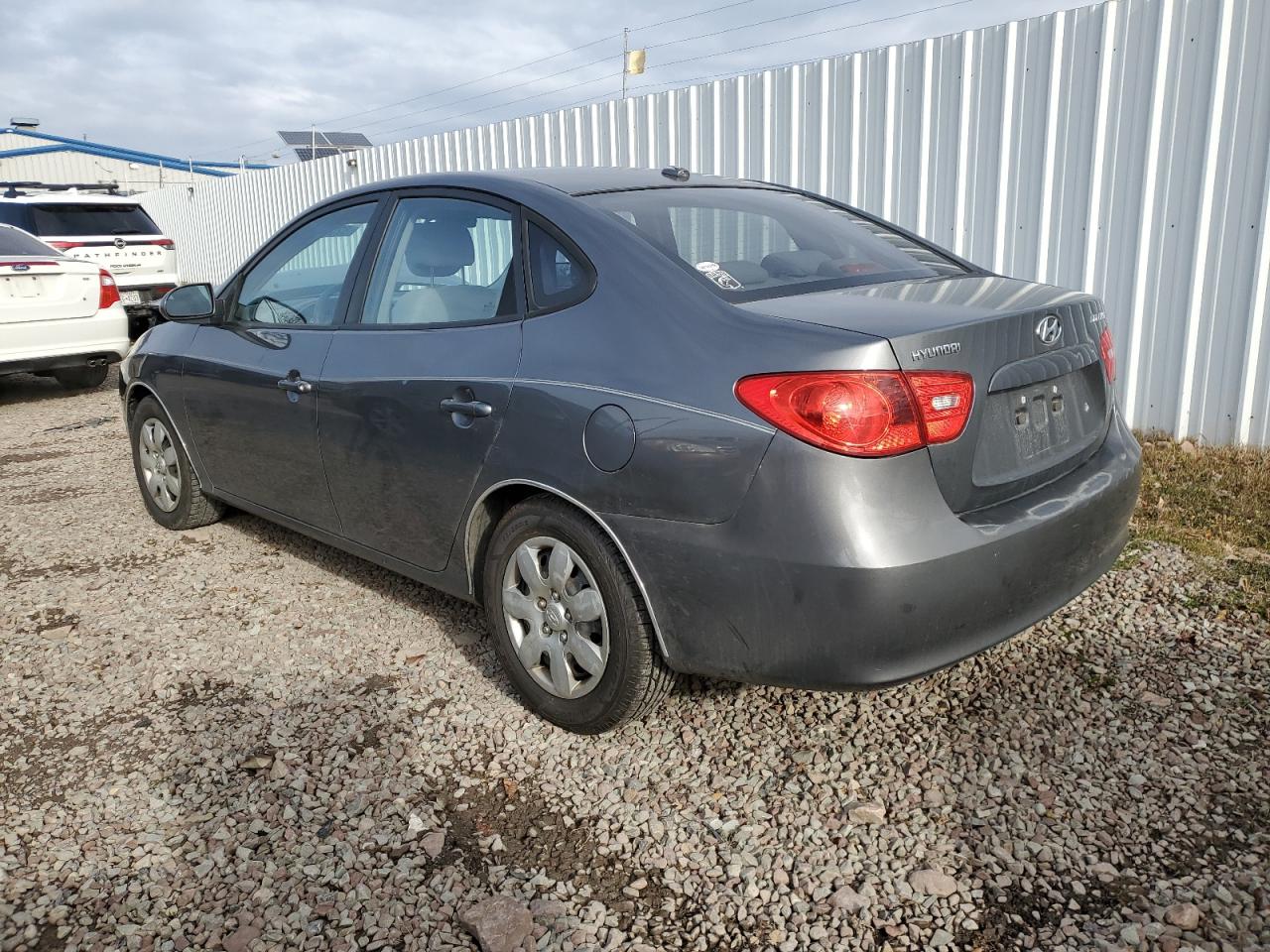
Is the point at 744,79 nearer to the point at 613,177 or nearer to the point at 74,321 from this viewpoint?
the point at 613,177

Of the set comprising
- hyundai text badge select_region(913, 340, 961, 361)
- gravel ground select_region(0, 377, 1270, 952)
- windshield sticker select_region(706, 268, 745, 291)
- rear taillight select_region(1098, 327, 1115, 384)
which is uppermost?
windshield sticker select_region(706, 268, 745, 291)

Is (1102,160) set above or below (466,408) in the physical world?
above

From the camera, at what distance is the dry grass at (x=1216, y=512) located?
12.5ft

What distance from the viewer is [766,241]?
123 inches

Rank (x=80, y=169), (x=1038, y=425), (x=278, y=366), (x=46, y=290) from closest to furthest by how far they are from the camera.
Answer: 1. (x=1038, y=425)
2. (x=278, y=366)
3. (x=46, y=290)
4. (x=80, y=169)

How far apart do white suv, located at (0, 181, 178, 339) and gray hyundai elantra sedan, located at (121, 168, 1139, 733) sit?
917 cm

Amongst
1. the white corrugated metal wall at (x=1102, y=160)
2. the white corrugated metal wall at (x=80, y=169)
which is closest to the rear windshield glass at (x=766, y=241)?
the white corrugated metal wall at (x=1102, y=160)

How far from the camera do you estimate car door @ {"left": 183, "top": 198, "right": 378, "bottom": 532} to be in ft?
12.0

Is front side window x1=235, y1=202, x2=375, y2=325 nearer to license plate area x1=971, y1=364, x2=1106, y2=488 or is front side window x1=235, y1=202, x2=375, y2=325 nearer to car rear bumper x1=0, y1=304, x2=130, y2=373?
license plate area x1=971, y1=364, x2=1106, y2=488

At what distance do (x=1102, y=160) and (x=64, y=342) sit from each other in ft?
28.5

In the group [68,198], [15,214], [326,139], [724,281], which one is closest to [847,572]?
[724,281]

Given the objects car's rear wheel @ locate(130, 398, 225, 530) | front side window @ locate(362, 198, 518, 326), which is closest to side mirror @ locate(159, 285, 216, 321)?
car's rear wheel @ locate(130, 398, 225, 530)

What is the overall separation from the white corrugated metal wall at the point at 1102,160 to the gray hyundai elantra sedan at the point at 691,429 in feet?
10.2

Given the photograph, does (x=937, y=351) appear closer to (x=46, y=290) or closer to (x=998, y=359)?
(x=998, y=359)
